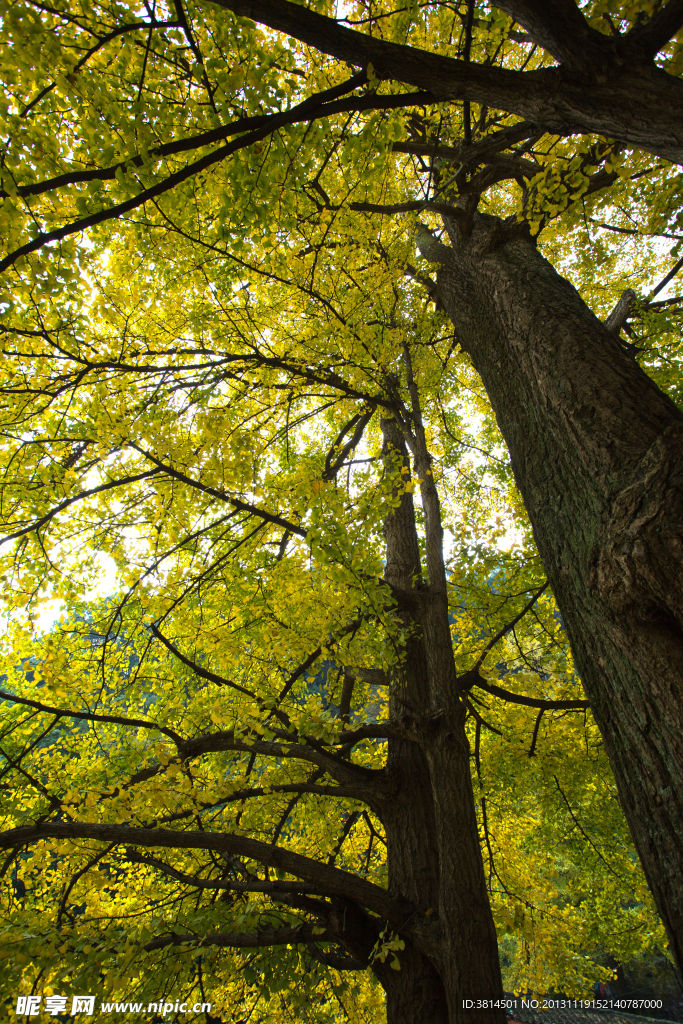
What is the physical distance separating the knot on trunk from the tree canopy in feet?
4.72

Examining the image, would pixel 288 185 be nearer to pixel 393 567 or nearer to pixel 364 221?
pixel 364 221

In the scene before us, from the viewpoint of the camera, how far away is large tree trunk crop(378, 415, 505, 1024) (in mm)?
2779

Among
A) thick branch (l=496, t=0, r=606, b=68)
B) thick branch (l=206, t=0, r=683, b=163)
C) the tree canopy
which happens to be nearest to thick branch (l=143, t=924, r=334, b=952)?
the tree canopy

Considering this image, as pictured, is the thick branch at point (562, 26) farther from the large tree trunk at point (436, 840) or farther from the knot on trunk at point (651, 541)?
the large tree trunk at point (436, 840)

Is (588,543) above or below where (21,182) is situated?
below

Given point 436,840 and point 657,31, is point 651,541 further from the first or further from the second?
point 436,840

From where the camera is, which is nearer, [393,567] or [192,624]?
[192,624]

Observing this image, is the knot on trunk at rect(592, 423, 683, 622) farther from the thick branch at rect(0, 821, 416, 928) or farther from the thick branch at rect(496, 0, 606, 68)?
the thick branch at rect(0, 821, 416, 928)

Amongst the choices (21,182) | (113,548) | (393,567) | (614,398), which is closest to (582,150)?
(614,398)

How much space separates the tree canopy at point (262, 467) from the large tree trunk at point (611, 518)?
0.91 metres

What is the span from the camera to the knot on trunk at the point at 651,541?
157cm

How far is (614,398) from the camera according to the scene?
2.22 metres

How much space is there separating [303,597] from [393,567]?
1696 millimetres

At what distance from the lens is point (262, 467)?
5.07 metres
